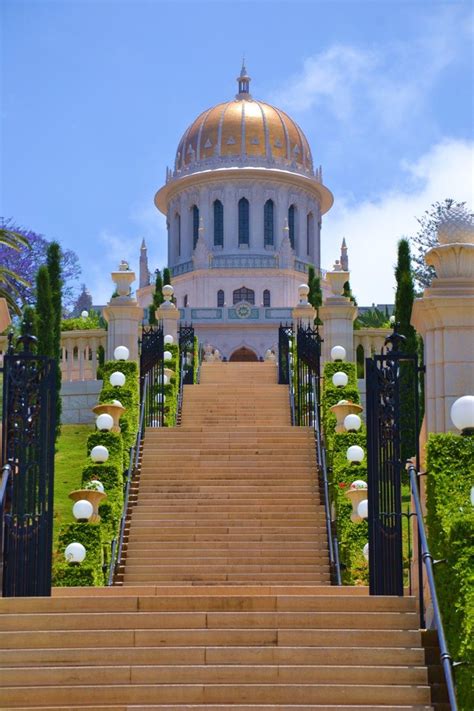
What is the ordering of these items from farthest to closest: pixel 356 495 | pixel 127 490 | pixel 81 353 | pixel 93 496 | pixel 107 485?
pixel 81 353 < pixel 127 490 < pixel 107 485 < pixel 93 496 < pixel 356 495

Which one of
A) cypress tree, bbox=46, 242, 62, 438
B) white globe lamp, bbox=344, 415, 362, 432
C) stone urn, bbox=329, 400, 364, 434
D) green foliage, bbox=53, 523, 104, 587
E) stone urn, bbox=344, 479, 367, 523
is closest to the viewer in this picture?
green foliage, bbox=53, 523, 104, 587

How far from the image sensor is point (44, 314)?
35125mm

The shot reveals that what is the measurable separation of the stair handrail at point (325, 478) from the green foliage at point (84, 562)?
360cm

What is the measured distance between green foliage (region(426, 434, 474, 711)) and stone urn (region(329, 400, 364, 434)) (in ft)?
35.4

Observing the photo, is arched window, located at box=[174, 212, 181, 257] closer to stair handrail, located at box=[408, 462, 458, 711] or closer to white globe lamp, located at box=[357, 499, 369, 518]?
white globe lamp, located at box=[357, 499, 369, 518]

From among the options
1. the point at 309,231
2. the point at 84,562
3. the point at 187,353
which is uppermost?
the point at 309,231

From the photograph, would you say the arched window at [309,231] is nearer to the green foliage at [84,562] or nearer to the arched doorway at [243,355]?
the arched doorway at [243,355]

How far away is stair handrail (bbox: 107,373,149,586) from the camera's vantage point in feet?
64.0

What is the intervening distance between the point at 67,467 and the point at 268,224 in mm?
→ 47868

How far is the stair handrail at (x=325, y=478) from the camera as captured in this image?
19.6 metres

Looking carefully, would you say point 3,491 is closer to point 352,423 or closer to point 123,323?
point 352,423

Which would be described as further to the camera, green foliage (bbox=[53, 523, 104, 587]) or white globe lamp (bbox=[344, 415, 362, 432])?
white globe lamp (bbox=[344, 415, 362, 432])

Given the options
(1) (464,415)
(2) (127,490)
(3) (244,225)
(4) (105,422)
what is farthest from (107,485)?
(3) (244,225)

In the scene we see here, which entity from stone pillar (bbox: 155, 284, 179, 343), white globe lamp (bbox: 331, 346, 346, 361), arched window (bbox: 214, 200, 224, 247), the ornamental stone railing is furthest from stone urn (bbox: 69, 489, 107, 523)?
arched window (bbox: 214, 200, 224, 247)
